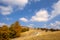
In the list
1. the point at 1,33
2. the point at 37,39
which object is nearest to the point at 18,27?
the point at 1,33

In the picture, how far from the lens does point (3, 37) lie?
4225cm

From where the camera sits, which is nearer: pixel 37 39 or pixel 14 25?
pixel 37 39

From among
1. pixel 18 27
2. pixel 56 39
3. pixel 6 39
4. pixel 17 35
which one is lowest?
pixel 56 39

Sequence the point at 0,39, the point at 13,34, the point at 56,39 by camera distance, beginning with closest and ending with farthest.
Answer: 1. the point at 56,39
2. the point at 0,39
3. the point at 13,34

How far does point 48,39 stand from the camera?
1315 inches

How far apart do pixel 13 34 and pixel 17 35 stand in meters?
1.35

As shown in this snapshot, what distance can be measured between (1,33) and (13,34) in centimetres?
734

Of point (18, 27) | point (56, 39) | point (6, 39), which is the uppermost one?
point (18, 27)

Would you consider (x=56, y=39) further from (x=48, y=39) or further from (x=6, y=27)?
(x=6, y=27)

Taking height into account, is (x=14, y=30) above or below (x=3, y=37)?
above

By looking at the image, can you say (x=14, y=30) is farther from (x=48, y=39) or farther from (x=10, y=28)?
(x=48, y=39)

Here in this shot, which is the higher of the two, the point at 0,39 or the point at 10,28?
the point at 10,28

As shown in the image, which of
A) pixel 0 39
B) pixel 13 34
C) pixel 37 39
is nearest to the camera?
pixel 37 39

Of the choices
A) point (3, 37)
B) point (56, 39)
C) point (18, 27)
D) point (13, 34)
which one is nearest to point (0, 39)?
point (3, 37)
